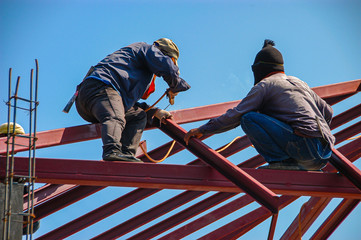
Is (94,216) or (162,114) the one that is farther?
(94,216)

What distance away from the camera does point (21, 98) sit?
19.2 ft

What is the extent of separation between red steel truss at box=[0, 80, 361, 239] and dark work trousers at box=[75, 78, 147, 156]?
0.20 m

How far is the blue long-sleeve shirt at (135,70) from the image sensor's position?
6922 mm

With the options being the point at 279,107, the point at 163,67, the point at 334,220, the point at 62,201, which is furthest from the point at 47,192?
the point at 334,220

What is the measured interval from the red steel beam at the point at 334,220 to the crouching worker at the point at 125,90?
366cm

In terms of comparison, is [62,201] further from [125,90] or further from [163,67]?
[163,67]

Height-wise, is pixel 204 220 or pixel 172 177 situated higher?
pixel 172 177

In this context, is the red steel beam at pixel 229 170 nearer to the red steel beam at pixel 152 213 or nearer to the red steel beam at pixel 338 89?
the red steel beam at pixel 338 89

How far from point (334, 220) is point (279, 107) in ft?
12.1

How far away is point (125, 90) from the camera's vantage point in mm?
6980

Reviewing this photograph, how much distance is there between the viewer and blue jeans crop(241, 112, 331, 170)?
22.0ft

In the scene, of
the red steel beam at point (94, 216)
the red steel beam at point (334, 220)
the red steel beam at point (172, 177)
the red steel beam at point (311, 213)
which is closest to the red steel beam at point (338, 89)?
the red steel beam at point (311, 213)

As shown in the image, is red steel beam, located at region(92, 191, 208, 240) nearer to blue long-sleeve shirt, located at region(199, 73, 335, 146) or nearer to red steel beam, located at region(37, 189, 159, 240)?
red steel beam, located at region(37, 189, 159, 240)

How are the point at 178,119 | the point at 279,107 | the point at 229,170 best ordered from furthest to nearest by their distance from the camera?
the point at 178,119, the point at 279,107, the point at 229,170
